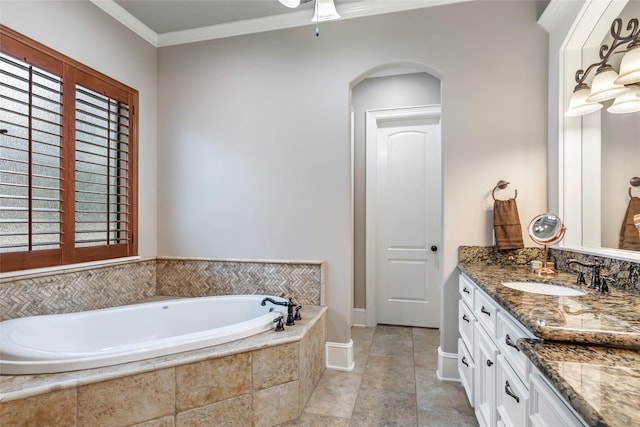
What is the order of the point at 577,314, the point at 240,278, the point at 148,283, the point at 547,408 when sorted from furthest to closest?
the point at 148,283, the point at 240,278, the point at 577,314, the point at 547,408

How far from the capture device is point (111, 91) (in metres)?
2.60

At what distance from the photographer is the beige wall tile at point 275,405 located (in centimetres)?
176

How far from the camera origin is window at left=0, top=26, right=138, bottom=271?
192 centimetres

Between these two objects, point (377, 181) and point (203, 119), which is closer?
point (203, 119)

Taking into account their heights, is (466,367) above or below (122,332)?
below

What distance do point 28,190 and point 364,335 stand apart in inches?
118

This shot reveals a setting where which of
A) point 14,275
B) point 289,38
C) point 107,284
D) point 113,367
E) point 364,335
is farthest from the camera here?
point 364,335

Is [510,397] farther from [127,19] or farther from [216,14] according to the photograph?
[127,19]

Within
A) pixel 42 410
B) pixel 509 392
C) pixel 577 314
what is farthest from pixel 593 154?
pixel 42 410

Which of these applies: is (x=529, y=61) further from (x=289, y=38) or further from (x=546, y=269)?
(x=289, y=38)

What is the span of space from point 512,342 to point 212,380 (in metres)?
1.41

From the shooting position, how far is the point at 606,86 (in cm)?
166

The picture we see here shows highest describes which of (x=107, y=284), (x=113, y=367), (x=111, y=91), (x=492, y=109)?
(x=111, y=91)

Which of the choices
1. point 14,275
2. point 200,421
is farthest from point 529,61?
point 14,275
